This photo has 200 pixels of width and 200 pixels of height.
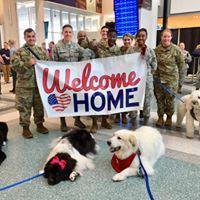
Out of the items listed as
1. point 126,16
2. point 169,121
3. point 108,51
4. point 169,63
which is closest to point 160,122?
point 169,121

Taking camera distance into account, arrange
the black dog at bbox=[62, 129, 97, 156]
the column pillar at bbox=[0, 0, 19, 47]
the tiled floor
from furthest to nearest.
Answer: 1. the column pillar at bbox=[0, 0, 19, 47]
2. the tiled floor
3. the black dog at bbox=[62, 129, 97, 156]

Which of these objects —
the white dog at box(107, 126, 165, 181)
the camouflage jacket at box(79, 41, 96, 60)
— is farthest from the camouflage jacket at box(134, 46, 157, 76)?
the white dog at box(107, 126, 165, 181)

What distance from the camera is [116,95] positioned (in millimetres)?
3344

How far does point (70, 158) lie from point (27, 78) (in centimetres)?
140

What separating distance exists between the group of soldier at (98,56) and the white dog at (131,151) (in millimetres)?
1130

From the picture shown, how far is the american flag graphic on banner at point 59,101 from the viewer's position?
3278 mm

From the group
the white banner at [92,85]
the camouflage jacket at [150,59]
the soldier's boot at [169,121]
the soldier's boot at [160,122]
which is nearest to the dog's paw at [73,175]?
the white banner at [92,85]

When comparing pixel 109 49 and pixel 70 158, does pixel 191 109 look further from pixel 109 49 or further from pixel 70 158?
pixel 70 158

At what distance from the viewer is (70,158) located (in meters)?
2.40

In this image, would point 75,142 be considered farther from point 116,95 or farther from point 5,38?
point 5,38

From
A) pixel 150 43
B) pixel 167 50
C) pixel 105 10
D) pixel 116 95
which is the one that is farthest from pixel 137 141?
pixel 105 10

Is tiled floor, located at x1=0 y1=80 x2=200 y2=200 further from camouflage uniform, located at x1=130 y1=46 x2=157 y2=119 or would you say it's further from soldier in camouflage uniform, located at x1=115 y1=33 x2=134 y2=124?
camouflage uniform, located at x1=130 y1=46 x2=157 y2=119

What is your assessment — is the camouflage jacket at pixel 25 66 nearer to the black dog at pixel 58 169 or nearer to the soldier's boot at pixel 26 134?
the soldier's boot at pixel 26 134

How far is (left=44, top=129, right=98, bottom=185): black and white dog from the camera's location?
→ 229 centimetres
